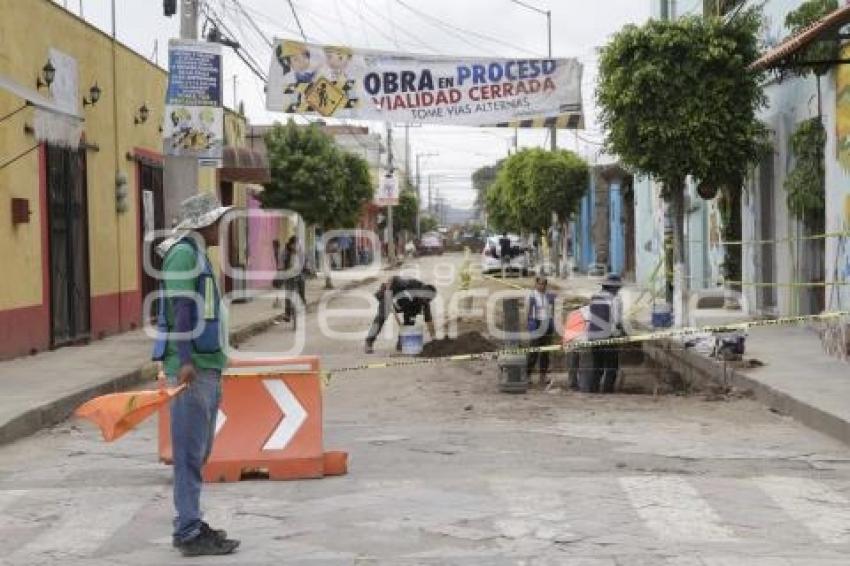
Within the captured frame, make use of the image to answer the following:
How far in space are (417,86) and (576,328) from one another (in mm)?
6776

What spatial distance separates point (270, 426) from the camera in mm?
8180

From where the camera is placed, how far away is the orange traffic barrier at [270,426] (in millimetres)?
8094

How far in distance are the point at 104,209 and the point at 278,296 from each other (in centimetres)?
1121

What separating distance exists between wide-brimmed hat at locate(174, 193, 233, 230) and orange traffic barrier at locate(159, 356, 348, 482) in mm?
1906

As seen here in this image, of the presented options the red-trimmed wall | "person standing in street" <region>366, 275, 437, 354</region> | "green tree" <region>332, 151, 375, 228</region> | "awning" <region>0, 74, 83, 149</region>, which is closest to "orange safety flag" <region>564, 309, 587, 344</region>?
"person standing in street" <region>366, 275, 437, 354</region>

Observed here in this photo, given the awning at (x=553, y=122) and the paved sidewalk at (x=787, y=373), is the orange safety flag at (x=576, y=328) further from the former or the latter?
the awning at (x=553, y=122)

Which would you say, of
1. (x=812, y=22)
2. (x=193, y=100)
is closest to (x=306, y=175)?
(x=193, y=100)

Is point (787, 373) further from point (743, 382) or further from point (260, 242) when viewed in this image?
point (260, 242)

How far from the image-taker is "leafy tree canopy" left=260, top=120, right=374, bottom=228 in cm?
3816

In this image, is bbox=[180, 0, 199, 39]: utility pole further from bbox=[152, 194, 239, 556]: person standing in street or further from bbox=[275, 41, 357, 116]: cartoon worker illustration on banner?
bbox=[152, 194, 239, 556]: person standing in street

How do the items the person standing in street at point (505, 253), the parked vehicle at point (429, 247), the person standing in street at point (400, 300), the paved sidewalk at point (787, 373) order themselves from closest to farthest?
the paved sidewalk at point (787, 373) < the person standing in street at point (400, 300) < the person standing in street at point (505, 253) < the parked vehicle at point (429, 247)

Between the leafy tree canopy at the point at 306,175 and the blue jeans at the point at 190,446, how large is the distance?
104ft

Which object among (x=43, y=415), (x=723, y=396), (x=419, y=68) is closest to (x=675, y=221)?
(x=419, y=68)

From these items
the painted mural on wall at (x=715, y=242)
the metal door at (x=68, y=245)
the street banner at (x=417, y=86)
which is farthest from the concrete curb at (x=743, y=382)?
the metal door at (x=68, y=245)
